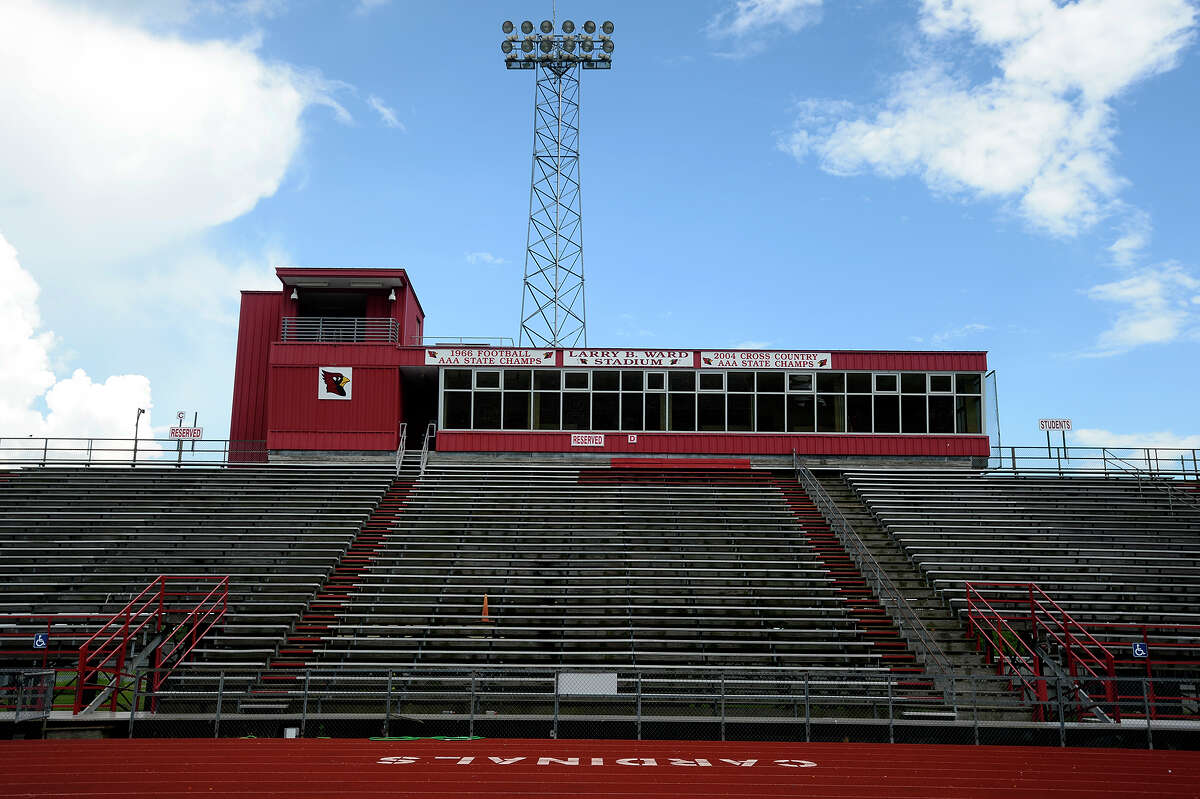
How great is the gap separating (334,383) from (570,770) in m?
19.6

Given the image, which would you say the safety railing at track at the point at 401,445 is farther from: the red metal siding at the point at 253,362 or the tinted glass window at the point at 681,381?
the tinted glass window at the point at 681,381

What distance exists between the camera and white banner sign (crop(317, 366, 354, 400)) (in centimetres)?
2980

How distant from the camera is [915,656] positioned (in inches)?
741

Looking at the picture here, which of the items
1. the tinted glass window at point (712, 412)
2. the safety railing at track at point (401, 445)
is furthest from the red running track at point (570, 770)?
the tinted glass window at point (712, 412)

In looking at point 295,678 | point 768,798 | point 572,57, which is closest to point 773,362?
point 572,57

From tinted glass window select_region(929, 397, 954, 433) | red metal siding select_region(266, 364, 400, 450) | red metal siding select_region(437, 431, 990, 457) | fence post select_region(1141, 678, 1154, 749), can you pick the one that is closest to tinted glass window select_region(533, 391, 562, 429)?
red metal siding select_region(437, 431, 990, 457)

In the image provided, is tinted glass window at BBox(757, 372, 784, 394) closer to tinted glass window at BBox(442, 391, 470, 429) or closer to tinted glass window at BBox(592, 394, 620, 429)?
tinted glass window at BBox(592, 394, 620, 429)

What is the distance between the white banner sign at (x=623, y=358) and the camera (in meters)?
30.4

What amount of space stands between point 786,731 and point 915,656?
14.0ft

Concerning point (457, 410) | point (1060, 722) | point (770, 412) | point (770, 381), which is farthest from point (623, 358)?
point (1060, 722)

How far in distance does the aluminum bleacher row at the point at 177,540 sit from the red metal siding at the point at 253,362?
2.66 metres

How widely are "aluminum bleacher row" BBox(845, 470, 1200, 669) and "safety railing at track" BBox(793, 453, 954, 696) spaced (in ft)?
3.39

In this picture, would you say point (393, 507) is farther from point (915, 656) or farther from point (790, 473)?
point (915, 656)

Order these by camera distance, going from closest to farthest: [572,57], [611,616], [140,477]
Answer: [611,616] < [140,477] < [572,57]
